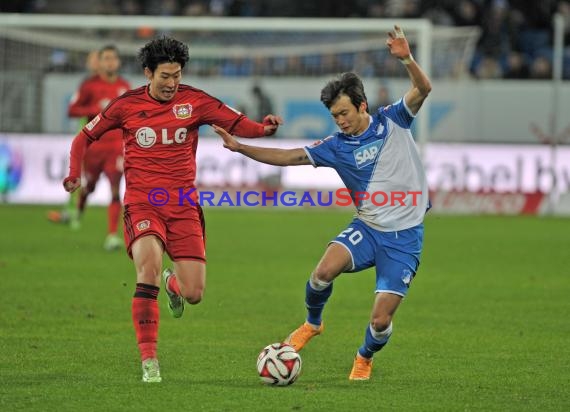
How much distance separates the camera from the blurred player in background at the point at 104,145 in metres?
16.1

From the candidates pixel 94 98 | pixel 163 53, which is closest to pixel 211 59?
pixel 94 98

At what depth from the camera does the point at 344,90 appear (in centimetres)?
800

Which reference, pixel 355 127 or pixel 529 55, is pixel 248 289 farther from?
pixel 529 55

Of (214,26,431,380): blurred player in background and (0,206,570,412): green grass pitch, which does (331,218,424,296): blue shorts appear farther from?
(0,206,570,412): green grass pitch

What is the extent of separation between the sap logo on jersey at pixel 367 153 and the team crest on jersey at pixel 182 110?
1181mm

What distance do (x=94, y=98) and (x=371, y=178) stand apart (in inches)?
352

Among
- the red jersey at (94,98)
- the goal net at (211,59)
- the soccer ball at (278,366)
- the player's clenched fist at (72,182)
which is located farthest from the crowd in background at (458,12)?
the soccer ball at (278,366)

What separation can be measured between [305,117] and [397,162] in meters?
15.5

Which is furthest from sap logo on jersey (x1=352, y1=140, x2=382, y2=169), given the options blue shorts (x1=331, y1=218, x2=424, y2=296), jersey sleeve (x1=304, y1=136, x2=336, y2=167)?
blue shorts (x1=331, y1=218, x2=424, y2=296)

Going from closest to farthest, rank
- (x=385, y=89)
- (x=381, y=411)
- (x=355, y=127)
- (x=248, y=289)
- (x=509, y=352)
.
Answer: (x=381, y=411) → (x=355, y=127) → (x=509, y=352) → (x=248, y=289) → (x=385, y=89)

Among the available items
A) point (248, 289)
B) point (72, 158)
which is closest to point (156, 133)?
point (72, 158)

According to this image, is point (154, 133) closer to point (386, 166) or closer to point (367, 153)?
point (367, 153)

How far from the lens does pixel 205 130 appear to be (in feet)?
77.6

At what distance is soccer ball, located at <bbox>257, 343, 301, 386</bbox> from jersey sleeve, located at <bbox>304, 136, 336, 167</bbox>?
138 cm
